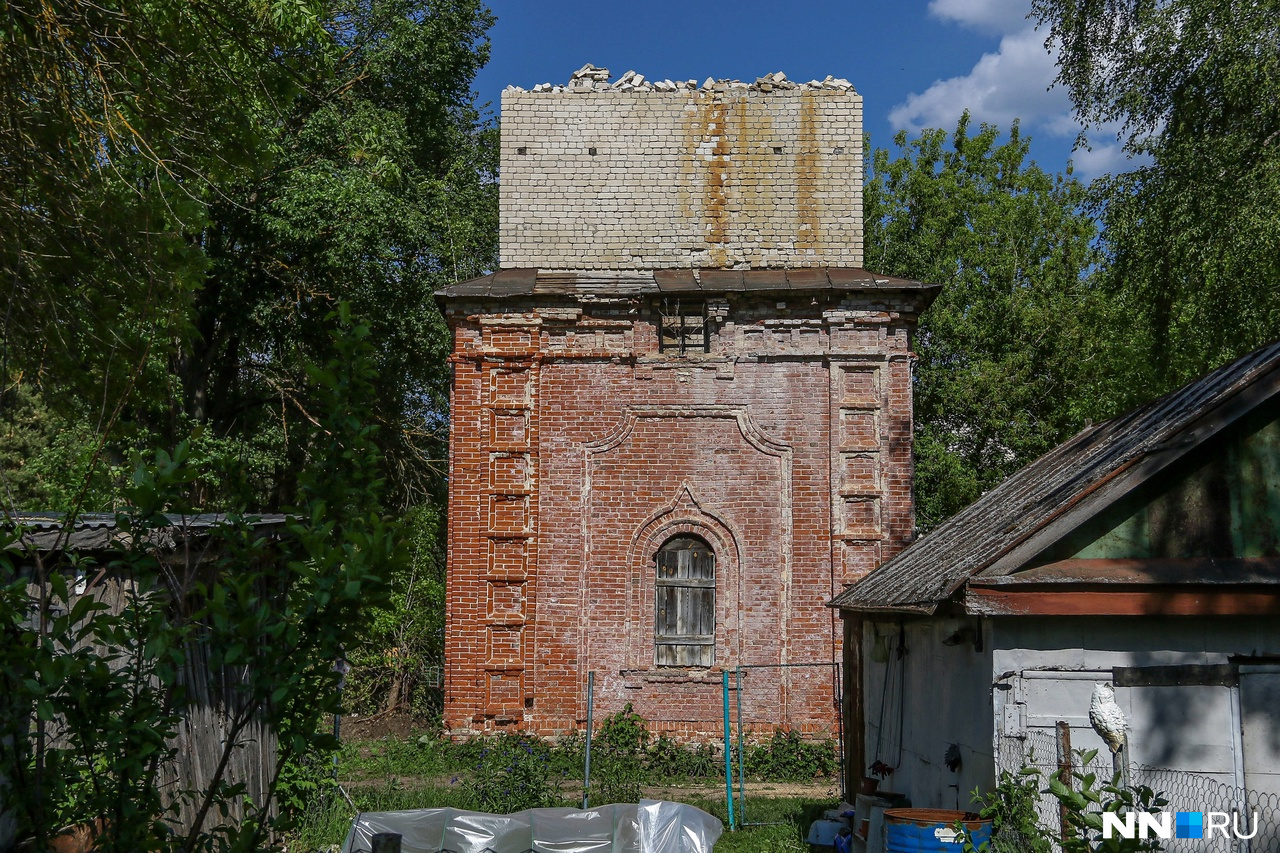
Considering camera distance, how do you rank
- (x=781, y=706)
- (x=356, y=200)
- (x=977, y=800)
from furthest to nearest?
(x=356, y=200)
(x=781, y=706)
(x=977, y=800)

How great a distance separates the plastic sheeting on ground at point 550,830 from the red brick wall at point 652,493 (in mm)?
6253

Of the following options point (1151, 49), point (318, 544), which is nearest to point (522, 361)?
point (1151, 49)

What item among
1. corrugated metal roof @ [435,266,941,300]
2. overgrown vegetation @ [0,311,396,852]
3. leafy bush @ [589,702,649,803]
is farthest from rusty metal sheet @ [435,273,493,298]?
overgrown vegetation @ [0,311,396,852]

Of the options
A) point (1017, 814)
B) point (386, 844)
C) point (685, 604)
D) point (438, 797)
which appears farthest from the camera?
point (685, 604)

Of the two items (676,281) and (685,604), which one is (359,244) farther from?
(685,604)

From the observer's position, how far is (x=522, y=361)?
54.1ft

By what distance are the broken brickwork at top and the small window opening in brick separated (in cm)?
126

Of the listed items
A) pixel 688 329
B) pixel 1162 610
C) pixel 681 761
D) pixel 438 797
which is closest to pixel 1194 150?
pixel 688 329

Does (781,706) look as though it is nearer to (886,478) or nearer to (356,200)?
(886,478)

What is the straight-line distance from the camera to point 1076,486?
24.8 feet

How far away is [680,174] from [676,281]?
2.18 m

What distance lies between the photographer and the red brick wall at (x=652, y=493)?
1578 cm

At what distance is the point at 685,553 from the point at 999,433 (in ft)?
42.9

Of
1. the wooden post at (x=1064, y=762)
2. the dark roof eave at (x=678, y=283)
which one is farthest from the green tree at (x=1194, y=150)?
the wooden post at (x=1064, y=762)
